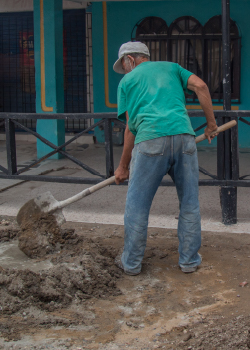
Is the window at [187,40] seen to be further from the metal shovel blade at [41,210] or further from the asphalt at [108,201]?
the metal shovel blade at [41,210]

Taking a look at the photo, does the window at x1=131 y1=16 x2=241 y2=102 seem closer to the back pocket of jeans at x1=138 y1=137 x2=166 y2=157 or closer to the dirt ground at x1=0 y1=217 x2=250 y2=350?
the dirt ground at x1=0 y1=217 x2=250 y2=350

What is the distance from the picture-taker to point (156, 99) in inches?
135

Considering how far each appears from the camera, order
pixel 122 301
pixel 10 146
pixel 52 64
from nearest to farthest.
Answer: pixel 122 301
pixel 10 146
pixel 52 64

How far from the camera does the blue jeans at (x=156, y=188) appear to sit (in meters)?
3.45

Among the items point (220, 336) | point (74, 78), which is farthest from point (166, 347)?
point (74, 78)

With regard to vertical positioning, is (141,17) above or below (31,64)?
above

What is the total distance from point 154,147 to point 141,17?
6861 mm

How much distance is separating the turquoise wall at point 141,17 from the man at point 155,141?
242 inches

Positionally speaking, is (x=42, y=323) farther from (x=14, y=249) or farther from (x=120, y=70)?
(x=120, y=70)

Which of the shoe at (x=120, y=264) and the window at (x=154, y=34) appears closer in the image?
the shoe at (x=120, y=264)

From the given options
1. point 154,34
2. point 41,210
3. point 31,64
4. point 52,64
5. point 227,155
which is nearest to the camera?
point 41,210

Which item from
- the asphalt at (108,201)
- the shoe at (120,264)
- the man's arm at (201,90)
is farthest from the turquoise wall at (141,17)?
the shoe at (120,264)

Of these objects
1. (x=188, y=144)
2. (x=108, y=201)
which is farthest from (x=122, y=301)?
(x=108, y=201)

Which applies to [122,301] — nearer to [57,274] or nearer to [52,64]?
[57,274]
